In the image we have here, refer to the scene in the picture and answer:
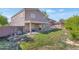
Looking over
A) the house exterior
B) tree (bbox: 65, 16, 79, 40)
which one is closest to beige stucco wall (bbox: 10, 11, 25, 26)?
the house exterior

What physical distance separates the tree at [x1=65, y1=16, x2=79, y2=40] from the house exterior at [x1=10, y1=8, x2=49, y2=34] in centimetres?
23

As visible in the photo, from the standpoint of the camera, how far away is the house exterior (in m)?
1.73

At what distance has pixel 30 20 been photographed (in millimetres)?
1756

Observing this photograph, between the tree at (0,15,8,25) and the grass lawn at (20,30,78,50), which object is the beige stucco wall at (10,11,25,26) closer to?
the tree at (0,15,8,25)

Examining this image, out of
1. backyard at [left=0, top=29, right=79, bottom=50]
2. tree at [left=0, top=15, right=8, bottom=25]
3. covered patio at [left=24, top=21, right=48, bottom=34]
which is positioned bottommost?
backyard at [left=0, top=29, right=79, bottom=50]

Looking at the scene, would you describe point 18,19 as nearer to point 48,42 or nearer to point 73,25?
point 48,42

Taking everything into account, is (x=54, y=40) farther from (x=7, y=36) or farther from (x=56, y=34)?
(x=7, y=36)

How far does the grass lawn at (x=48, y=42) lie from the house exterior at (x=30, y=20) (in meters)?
0.09

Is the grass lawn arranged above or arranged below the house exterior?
below

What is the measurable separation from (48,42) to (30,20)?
0.32 metres
